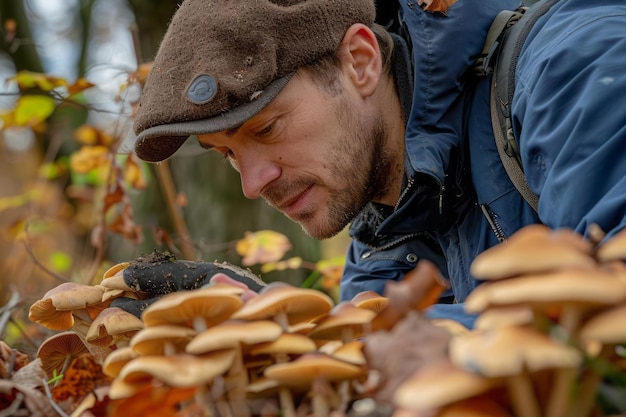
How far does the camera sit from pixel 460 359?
3.29ft

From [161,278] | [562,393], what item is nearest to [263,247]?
[161,278]

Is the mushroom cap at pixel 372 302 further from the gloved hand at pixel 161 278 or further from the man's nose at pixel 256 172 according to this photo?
the man's nose at pixel 256 172

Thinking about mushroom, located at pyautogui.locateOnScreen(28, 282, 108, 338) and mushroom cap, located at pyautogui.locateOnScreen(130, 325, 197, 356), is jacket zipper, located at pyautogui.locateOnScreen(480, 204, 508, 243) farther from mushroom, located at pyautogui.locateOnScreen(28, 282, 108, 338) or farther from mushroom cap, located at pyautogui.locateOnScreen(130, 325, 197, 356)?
mushroom cap, located at pyautogui.locateOnScreen(130, 325, 197, 356)

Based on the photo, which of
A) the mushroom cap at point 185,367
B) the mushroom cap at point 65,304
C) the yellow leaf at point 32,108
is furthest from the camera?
the yellow leaf at point 32,108

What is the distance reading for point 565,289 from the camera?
3.10 ft

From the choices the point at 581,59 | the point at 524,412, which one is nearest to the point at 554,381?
the point at 524,412

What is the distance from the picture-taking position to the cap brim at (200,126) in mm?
2668

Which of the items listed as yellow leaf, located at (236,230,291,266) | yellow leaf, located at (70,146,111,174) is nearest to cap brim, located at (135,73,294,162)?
yellow leaf, located at (236,230,291,266)

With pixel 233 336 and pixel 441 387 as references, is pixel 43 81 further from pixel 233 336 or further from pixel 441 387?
pixel 441 387

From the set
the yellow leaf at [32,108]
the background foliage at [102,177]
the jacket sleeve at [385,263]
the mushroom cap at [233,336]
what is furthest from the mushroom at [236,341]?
the yellow leaf at [32,108]

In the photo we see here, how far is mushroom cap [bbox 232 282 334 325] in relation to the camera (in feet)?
4.45

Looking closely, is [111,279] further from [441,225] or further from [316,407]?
[441,225]

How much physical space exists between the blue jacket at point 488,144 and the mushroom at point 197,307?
50 centimetres

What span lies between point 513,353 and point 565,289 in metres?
0.11
